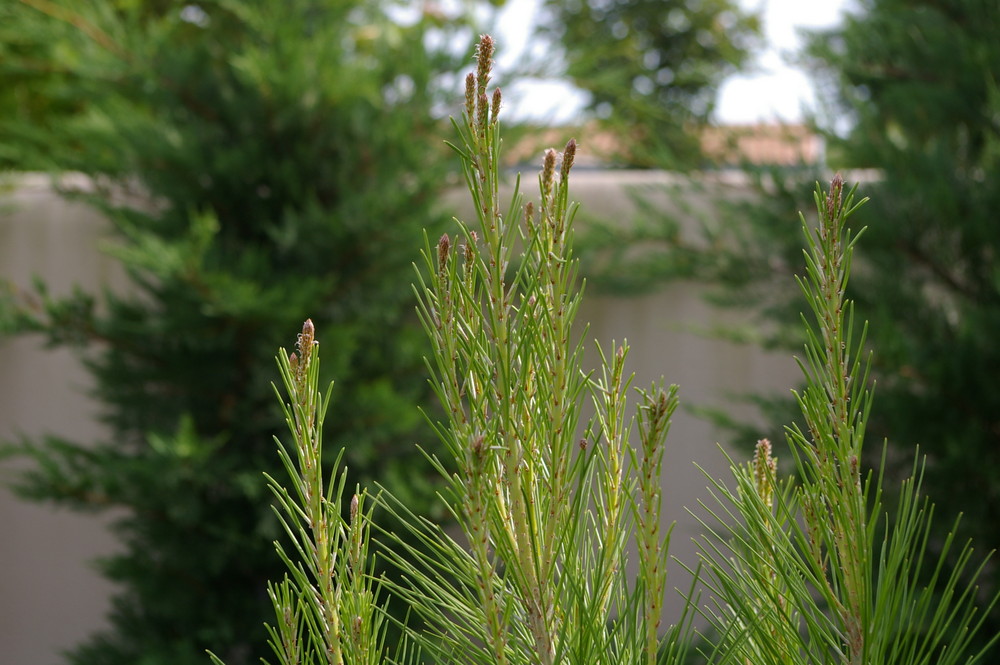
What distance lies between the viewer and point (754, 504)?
38.0 inches

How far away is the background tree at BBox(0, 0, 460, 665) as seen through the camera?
11.0 feet

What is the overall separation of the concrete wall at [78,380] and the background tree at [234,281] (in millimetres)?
627

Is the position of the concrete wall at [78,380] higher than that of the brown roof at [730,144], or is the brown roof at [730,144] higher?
the brown roof at [730,144]

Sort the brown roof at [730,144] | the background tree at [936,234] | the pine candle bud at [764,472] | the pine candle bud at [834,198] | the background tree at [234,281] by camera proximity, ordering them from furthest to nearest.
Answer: the brown roof at [730,144], the background tree at [234,281], the background tree at [936,234], the pine candle bud at [764,472], the pine candle bud at [834,198]

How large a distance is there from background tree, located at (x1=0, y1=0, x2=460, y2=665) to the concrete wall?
2.06ft

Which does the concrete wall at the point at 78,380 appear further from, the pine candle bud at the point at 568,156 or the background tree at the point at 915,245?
the pine candle bud at the point at 568,156

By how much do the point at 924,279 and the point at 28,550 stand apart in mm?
3949

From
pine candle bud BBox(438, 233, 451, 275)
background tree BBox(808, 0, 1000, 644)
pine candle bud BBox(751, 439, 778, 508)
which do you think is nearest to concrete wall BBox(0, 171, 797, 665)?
background tree BBox(808, 0, 1000, 644)

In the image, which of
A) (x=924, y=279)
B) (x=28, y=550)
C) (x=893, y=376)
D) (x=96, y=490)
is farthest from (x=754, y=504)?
(x=28, y=550)

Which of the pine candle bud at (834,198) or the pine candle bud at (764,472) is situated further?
the pine candle bud at (764,472)

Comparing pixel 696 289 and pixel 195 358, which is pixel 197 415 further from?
pixel 696 289

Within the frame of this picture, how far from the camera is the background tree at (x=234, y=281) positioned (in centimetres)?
334

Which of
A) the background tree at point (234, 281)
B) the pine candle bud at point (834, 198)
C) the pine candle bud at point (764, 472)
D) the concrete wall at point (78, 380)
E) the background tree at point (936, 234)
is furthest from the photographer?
the concrete wall at point (78, 380)

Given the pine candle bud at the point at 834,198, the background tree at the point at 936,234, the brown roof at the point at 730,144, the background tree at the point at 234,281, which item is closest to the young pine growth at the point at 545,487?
the pine candle bud at the point at 834,198
